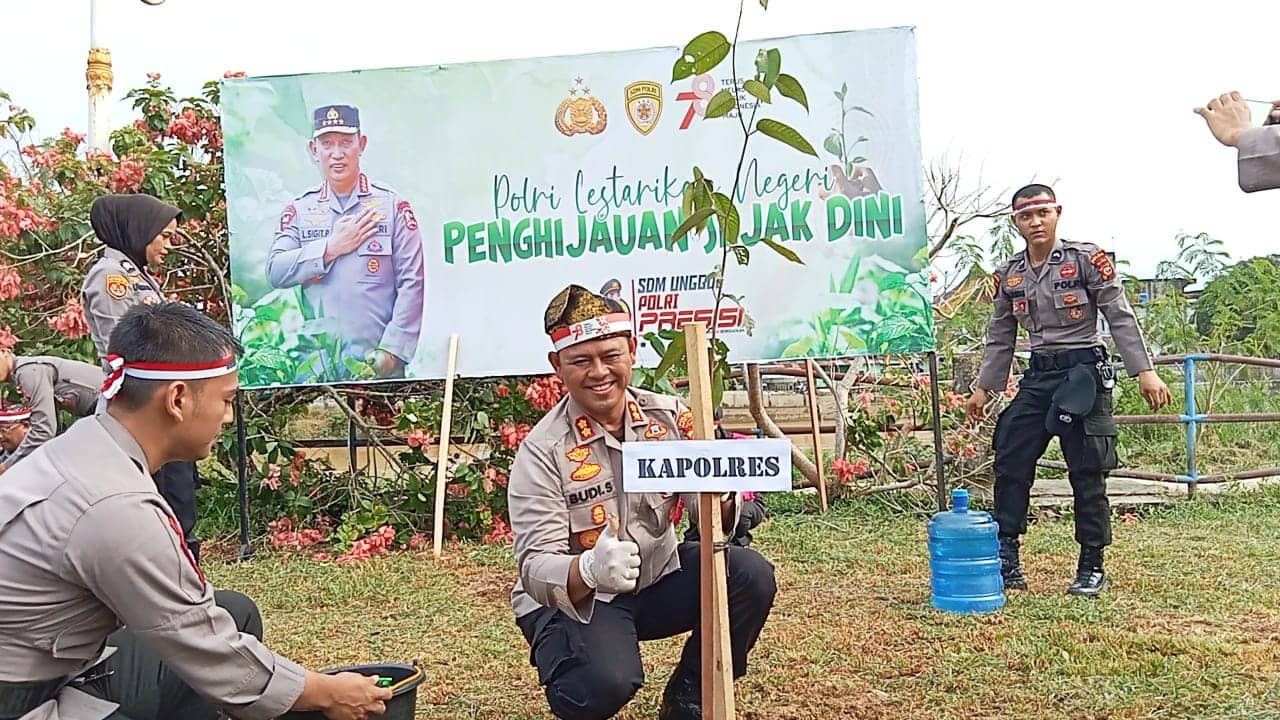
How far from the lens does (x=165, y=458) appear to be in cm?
221

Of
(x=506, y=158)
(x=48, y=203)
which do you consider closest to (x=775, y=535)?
(x=506, y=158)

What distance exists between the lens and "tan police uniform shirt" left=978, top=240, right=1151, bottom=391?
14.7 feet

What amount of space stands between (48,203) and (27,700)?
18.9 ft

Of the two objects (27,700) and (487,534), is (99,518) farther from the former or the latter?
(487,534)

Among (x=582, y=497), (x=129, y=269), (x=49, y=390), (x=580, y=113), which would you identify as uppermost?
(x=580, y=113)

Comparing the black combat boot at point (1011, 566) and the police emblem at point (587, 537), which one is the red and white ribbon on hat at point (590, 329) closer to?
the police emblem at point (587, 537)

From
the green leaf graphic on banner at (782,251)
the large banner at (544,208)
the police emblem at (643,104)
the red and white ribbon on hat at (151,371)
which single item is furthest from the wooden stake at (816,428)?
the red and white ribbon on hat at (151,371)

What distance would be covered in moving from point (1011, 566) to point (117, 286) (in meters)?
3.77

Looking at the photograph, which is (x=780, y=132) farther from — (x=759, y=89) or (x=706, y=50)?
(x=706, y=50)

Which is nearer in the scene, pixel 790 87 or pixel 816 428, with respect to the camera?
pixel 790 87

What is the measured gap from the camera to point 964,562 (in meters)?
4.41

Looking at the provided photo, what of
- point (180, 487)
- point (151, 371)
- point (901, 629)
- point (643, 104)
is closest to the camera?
point (151, 371)

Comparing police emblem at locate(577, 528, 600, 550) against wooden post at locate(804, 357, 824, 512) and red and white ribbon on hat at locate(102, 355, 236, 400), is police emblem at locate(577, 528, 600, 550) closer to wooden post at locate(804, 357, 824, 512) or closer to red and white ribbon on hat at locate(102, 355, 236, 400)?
red and white ribbon on hat at locate(102, 355, 236, 400)

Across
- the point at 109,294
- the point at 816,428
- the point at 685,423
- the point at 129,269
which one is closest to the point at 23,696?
the point at 685,423
